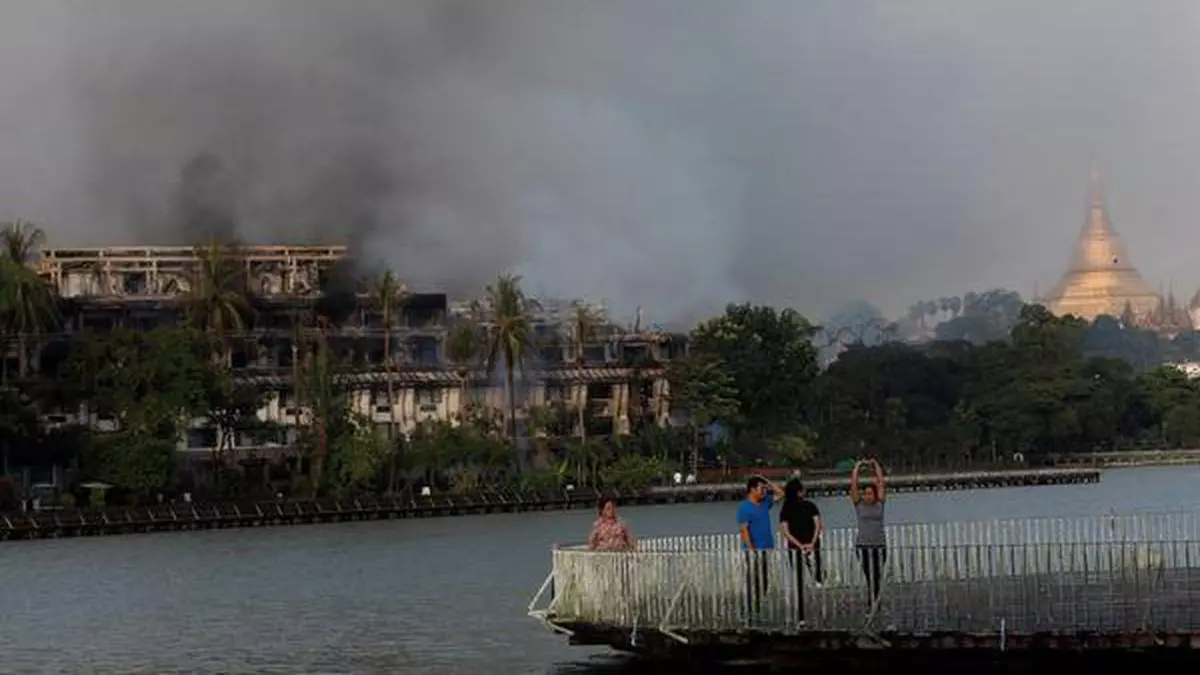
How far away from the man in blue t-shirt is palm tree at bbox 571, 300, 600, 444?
103818 mm

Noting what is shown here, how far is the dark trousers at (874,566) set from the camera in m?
29.0

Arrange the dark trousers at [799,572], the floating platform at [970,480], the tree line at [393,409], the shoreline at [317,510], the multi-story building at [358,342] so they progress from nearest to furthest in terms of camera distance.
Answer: the dark trousers at [799,572] → the shoreline at [317,510] → the tree line at [393,409] → the multi-story building at [358,342] → the floating platform at [970,480]

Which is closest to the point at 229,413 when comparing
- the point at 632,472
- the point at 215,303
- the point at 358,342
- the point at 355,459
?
the point at 355,459

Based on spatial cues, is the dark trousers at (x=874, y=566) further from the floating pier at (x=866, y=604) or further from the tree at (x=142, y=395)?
the tree at (x=142, y=395)

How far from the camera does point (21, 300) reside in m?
117

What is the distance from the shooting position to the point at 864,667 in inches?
1136

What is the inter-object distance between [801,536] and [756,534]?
95cm

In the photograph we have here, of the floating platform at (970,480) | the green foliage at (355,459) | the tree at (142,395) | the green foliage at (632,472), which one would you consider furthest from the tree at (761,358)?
the tree at (142,395)

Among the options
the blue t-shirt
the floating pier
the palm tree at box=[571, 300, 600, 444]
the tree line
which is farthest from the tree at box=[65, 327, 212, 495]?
the blue t-shirt

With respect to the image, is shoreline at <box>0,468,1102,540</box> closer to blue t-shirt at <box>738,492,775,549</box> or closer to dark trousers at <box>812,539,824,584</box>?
blue t-shirt at <box>738,492,775,549</box>

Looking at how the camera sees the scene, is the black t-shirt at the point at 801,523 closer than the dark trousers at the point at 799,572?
No

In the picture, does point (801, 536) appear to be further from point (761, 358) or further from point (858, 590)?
point (761, 358)

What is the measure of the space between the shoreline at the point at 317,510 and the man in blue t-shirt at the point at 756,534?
71729 mm

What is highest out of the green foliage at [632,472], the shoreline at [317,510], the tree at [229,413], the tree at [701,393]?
the tree at [701,393]
